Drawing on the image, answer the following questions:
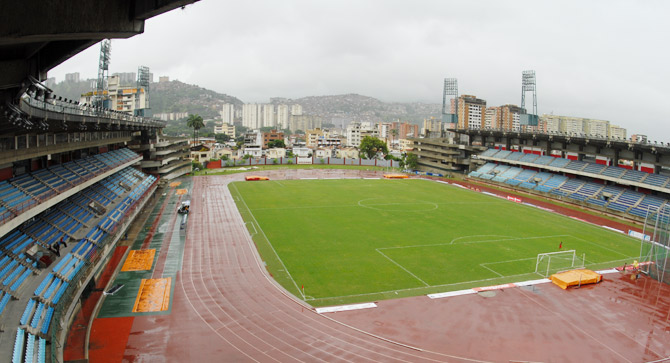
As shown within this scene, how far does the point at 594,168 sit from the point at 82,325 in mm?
53468

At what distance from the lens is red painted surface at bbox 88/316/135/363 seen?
50.3ft

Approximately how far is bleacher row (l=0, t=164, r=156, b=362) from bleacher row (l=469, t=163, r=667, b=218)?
1782 inches

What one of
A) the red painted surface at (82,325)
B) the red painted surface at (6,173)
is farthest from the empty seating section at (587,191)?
the red painted surface at (6,173)

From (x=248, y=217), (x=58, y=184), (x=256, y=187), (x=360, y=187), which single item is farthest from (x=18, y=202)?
(x=360, y=187)

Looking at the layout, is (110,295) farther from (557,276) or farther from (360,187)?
(360,187)

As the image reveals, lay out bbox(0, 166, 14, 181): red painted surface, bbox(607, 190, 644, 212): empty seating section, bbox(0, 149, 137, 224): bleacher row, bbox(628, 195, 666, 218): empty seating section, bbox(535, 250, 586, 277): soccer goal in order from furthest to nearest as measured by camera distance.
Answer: bbox(607, 190, 644, 212): empty seating section < bbox(628, 195, 666, 218): empty seating section < bbox(535, 250, 586, 277): soccer goal < bbox(0, 166, 14, 181): red painted surface < bbox(0, 149, 137, 224): bleacher row

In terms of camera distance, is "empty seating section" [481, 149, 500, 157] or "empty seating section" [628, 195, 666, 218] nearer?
"empty seating section" [628, 195, 666, 218]

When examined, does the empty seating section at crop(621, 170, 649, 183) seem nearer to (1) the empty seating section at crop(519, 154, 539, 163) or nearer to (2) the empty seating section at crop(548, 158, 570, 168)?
(2) the empty seating section at crop(548, 158, 570, 168)

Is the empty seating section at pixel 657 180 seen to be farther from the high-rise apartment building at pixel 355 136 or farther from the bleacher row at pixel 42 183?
the high-rise apartment building at pixel 355 136

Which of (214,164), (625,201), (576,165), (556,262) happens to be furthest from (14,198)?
(214,164)

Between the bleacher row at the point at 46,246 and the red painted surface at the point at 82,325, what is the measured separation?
4.18 ft

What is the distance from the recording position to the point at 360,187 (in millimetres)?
58750

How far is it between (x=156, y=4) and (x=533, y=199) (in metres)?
51.3

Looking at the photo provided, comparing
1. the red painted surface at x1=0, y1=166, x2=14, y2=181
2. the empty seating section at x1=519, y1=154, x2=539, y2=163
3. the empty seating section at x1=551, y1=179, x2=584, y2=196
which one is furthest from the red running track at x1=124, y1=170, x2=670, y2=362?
the empty seating section at x1=519, y1=154, x2=539, y2=163
